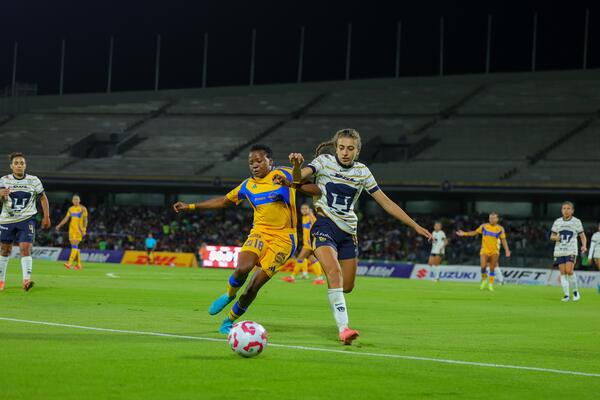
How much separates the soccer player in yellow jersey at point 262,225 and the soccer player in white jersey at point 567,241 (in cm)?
1354

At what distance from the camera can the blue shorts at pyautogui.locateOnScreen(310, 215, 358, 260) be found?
12581 mm

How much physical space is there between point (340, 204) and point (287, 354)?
9.17 feet

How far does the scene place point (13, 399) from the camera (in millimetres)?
7070

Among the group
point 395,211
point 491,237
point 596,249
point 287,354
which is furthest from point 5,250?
point 596,249

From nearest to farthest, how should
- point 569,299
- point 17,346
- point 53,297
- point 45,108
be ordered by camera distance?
1. point 17,346
2. point 53,297
3. point 569,299
4. point 45,108

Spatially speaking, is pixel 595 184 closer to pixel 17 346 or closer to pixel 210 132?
pixel 210 132

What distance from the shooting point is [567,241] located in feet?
84.7

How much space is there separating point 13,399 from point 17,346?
330 cm

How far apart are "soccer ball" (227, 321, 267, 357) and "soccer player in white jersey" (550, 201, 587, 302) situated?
16287 millimetres

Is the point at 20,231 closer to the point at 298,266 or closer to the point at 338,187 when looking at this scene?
the point at 338,187

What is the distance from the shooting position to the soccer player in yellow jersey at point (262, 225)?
41.8ft

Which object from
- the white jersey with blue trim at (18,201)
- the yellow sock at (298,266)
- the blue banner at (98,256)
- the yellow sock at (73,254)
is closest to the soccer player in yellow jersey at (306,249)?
the yellow sock at (298,266)

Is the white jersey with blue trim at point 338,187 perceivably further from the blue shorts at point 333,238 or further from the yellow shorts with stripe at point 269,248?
the yellow shorts with stripe at point 269,248

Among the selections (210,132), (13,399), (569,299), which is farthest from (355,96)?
(13,399)
